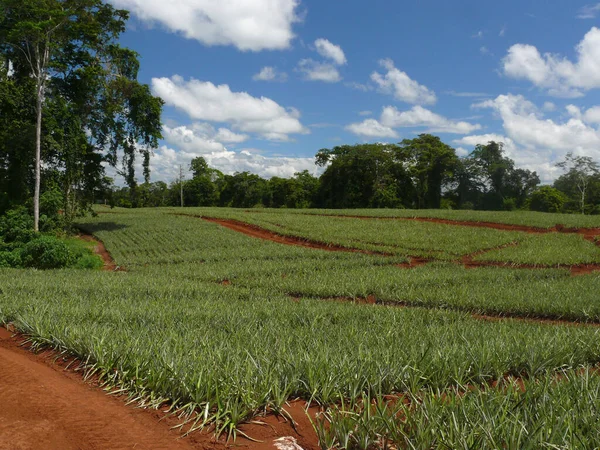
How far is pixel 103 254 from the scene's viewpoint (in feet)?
87.1

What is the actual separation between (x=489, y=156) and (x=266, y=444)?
230 ft

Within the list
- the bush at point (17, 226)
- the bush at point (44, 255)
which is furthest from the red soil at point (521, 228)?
the bush at point (17, 226)

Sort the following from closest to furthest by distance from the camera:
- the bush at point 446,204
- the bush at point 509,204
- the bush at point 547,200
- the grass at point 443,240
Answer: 1. the grass at point 443,240
2. the bush at point 547,200
3. the bush at point 509,204
4. the bush at point 446,204

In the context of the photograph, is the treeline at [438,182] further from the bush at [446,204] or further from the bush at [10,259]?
the bush at [10,259]

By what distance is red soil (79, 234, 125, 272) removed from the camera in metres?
21.4

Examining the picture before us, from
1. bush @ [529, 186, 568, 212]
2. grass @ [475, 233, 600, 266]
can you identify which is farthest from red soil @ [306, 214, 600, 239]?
bush @ [529, 186, 568, 212]

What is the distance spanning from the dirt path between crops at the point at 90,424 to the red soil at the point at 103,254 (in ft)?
56.4

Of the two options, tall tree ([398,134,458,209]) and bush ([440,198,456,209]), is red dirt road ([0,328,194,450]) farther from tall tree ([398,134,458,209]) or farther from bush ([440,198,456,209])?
bush ([440,198,456,209])

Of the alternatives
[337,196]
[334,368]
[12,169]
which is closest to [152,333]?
[334,368]

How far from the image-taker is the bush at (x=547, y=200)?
201 feet

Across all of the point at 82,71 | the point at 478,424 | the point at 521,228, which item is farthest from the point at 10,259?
the point at 521,228

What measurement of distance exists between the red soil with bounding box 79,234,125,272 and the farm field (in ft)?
18.0

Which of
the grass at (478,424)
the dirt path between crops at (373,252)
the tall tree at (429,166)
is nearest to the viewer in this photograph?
the grass at (478,424)

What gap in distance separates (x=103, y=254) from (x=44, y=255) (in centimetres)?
658
